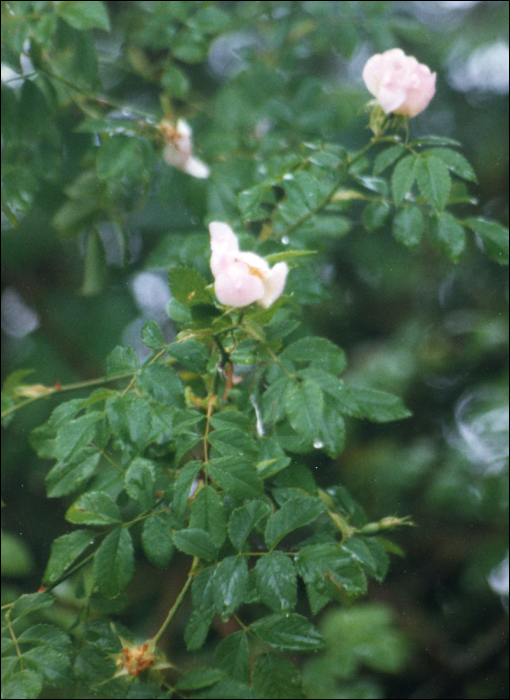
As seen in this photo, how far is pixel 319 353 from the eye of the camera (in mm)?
657

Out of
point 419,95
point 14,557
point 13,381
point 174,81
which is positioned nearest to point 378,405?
point 419,95

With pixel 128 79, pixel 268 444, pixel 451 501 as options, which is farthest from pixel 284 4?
pixel 451 501

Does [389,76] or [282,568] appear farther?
[389,76]

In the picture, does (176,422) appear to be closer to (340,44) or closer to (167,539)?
(167,539)

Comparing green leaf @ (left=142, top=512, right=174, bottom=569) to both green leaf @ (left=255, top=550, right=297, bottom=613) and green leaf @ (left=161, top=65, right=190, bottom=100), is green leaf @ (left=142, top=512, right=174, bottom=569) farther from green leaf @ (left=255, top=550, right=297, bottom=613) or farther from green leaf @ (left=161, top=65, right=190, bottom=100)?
green leaf @ (left=161, top=65, right=190, bottom=100)

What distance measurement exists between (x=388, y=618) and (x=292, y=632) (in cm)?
73

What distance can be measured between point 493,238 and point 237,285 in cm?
47

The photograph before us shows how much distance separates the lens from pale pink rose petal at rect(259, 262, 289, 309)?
1.88ft

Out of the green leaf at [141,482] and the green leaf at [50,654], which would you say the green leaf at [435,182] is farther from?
the green leaf at [50,654]

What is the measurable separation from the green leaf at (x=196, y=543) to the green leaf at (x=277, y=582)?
5 centimetres

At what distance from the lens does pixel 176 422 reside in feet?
1.92

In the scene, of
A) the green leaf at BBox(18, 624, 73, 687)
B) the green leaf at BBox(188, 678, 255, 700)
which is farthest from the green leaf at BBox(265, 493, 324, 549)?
the green leaf at BBox(18, 624, 73, 687)

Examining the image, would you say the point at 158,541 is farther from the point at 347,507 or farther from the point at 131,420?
the point at 347,507

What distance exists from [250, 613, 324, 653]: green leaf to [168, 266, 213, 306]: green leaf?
31 cm
